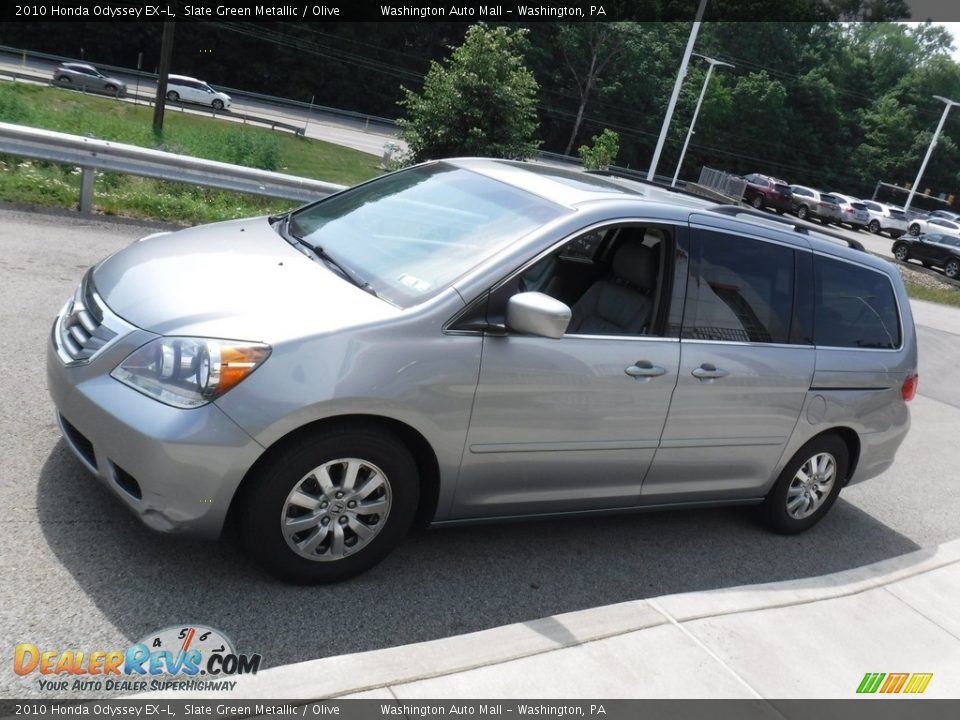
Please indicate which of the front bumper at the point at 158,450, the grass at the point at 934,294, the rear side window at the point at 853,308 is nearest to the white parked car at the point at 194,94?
the grass at the point at 934,294

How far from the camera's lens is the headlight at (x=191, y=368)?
332 cm

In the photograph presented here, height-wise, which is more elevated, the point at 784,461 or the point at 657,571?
the point at 784,461

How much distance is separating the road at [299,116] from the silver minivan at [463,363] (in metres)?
38.7

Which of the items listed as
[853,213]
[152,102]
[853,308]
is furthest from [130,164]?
[853,213]

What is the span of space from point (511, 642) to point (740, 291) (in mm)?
2301

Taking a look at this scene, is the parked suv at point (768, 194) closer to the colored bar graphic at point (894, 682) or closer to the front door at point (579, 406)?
the front door at point (579, 406)

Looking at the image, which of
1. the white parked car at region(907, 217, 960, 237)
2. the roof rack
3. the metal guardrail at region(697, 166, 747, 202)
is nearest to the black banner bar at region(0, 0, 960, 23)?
the metal guardrail at region(697, 166, 747, 202)

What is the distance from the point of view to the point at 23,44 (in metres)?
57.7

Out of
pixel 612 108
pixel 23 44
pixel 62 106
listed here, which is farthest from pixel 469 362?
pixel 612 108

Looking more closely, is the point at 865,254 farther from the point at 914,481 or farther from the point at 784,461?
the point at 914,481

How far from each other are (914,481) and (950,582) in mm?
2237

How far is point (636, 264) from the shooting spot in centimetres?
458

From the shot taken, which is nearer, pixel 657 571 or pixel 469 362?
pixel 469 362

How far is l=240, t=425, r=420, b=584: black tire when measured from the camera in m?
3.44
